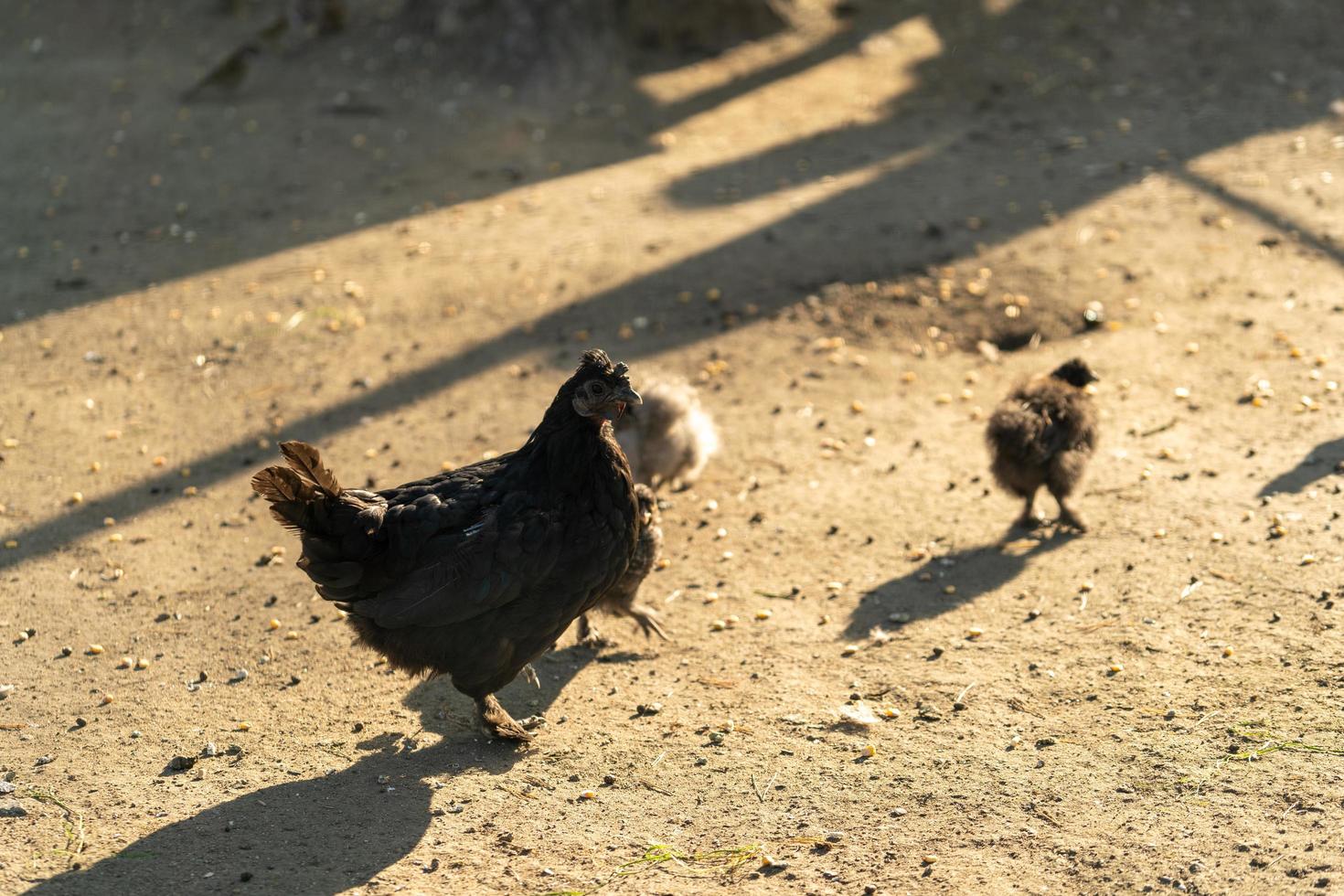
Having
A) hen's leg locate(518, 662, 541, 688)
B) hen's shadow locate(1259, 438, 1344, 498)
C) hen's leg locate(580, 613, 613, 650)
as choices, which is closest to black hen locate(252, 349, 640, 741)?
hen's leg locate(518, 662, 541, 688)

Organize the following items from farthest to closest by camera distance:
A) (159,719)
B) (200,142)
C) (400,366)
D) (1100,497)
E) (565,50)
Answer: (565,50)
(200,142)
(400,366)
(1100,497)
(159,719)

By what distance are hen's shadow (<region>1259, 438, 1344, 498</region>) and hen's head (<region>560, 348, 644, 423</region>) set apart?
3.68 meters

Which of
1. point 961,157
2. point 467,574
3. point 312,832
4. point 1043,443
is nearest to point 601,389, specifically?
point 467,574

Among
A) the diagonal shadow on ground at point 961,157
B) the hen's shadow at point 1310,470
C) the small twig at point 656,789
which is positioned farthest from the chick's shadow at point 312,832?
the hen's shadow at point 1310,470

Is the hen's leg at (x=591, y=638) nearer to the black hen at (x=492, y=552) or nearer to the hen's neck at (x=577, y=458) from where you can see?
the black hen at (x=492, y=552)

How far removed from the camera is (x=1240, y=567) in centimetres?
609

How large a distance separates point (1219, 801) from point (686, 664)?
7.54ft

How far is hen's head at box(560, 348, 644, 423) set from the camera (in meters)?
5.03

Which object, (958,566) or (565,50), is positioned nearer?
(958,566)

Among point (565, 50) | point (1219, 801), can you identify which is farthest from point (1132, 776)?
point (565, 50)

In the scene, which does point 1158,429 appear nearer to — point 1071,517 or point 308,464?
point 1071,517

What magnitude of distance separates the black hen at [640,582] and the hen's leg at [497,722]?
750 millimetres

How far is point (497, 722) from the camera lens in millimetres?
5207

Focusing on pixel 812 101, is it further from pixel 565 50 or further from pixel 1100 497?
pixel 1100 497
